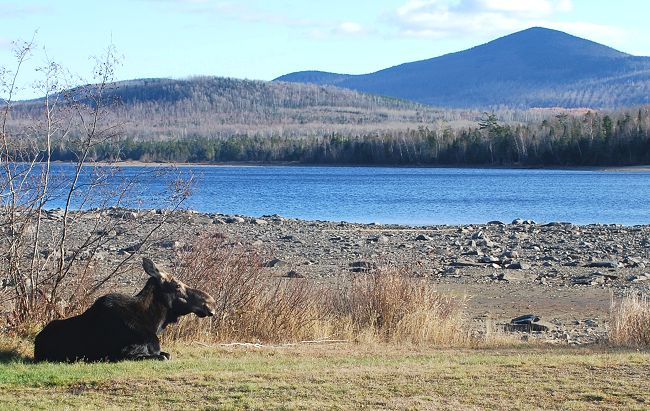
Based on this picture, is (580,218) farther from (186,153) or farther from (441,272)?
(186,153)

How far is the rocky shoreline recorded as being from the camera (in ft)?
66.3

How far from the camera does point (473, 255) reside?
29.7 metres

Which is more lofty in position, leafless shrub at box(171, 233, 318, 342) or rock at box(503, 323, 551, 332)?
leafless shrub at box(171, 233, 318, 342)

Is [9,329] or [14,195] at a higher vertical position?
[14,195]

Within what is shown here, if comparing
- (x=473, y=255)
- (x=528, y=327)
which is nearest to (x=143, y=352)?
(x=528, y=327)

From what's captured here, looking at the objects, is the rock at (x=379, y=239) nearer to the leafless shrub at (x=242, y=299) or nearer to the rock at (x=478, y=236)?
the rock at (x=478, y=236)

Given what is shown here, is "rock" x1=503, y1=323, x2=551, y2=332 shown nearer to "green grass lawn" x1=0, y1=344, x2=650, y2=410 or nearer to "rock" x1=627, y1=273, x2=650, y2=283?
"green grass lawn" x1=0, y1=344, x2=650, y2=410

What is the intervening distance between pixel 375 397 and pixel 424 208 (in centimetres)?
5062

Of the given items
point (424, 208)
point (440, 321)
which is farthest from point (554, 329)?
point (424, 208)

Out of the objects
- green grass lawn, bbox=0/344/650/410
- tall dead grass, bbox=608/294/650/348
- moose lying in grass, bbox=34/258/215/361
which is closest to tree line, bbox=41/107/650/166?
tall dead grass, bbox=608/294/650/348

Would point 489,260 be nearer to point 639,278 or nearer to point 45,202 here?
point 639,278

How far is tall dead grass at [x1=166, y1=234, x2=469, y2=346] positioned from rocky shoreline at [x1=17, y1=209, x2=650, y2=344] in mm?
835

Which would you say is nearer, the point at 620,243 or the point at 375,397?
the point at 375,397

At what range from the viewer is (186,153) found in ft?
508
